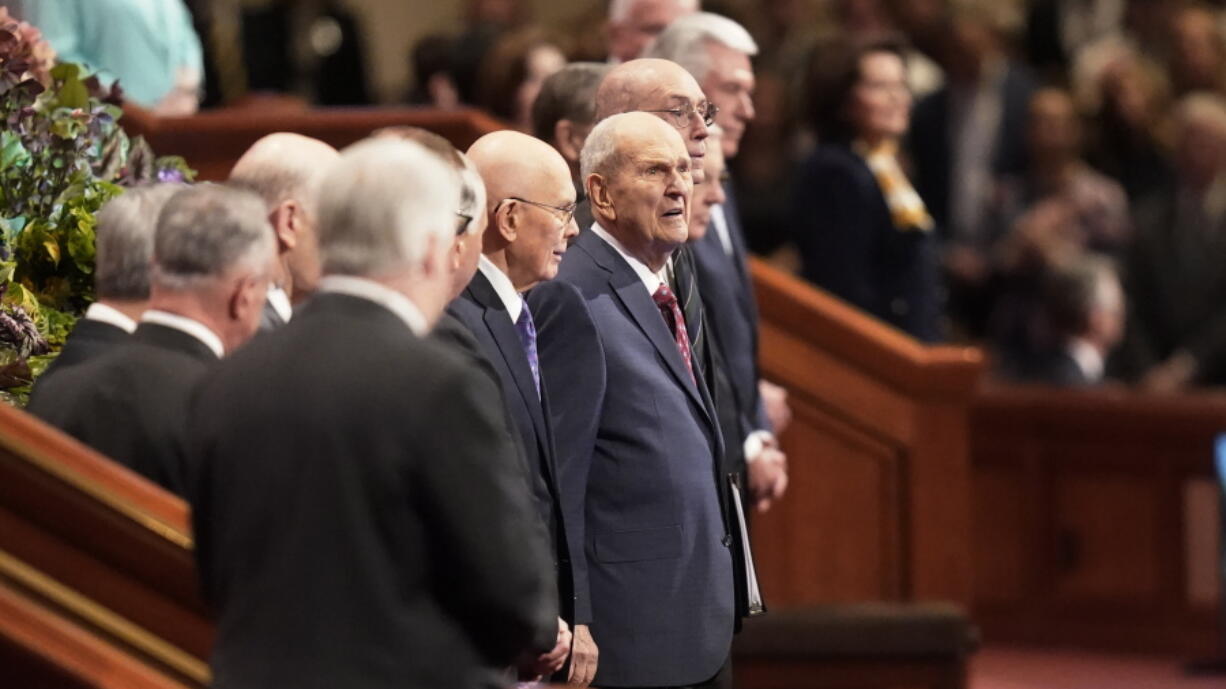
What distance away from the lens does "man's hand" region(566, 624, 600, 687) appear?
3.91 m

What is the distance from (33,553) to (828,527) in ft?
14.3

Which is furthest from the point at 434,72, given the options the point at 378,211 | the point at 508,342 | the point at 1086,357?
the point at 378,211

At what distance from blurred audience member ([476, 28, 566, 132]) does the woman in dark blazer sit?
2.84 ft

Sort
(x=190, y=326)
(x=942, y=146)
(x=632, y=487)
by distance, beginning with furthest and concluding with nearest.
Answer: (x=942, y=146), (x=632, y=487), (x=190, y=326)

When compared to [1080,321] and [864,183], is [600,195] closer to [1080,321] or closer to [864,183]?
[864,183]

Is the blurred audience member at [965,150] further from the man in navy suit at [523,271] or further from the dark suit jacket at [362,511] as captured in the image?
the dark suit jacket at [362,511]

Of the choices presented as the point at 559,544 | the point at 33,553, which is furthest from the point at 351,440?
the point at 559,544

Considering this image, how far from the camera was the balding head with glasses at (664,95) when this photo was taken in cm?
447

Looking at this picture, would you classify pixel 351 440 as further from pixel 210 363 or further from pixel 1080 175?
pixel 1080 175

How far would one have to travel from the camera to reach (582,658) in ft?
12.9

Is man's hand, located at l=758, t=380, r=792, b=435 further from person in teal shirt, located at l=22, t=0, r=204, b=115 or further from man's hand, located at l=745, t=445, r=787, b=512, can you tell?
person in teal shirt, located at l=22, t=0, r=204, b=115

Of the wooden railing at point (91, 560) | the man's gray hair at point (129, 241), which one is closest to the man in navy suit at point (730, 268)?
the man's gray hair at point (129, 241)

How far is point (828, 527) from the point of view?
7.18m

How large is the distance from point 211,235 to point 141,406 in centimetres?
34
